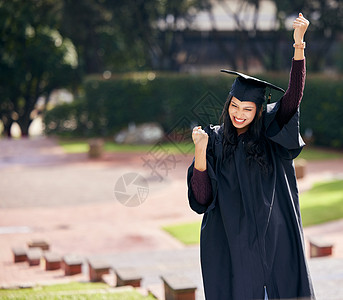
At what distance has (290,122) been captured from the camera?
356 cm

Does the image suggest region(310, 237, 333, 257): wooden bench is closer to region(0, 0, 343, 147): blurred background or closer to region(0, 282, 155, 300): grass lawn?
region(0, 282, 155, 300): grass lawn

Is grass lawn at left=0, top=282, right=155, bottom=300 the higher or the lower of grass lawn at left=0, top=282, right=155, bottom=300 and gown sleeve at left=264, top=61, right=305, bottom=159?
the lower

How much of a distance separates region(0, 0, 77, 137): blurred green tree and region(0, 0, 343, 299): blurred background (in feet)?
0.19

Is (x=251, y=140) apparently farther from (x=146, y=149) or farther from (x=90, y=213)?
(x=146, y=149)

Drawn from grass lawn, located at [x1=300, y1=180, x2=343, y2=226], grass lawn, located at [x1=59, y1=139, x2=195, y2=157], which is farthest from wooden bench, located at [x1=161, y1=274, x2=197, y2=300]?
grass lawn, located at [x1=59, y1=139, x2=195, y2=157]

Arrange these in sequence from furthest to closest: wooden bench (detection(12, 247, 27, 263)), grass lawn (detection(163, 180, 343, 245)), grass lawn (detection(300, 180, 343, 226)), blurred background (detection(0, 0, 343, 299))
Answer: grass lawn (detection(300, 180, 343, 226))
grass lawn (detection(163, 180, 343, 245))
blurred background (detection(0, 0, 343, 299))
wooden bench (detection(12, 247, 27, 263))

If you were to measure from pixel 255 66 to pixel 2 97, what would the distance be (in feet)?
50.2

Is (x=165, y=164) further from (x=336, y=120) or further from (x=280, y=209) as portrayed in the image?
(x=280, y=209)

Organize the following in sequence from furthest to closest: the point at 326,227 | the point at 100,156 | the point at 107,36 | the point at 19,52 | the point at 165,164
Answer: the point at 107,36 → the point at 19,52 → the point at 100,156 → the point at 165,164 → the point at 326,227

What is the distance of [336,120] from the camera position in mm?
21312

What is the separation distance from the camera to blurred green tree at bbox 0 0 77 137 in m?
25.4

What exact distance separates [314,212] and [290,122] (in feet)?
26.1

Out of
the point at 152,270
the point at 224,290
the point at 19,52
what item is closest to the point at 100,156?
the point at 19,52

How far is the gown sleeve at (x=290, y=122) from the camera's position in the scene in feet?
11.6
